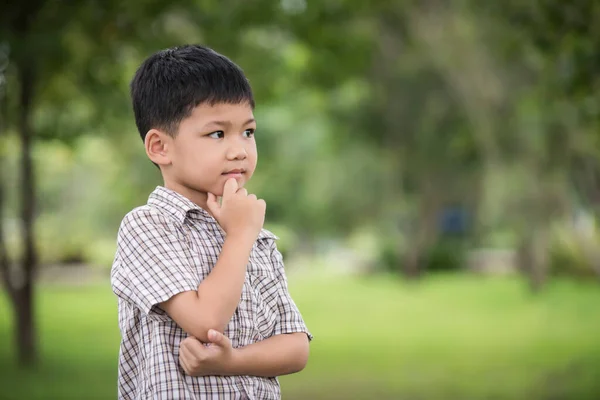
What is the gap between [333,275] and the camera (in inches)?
1118

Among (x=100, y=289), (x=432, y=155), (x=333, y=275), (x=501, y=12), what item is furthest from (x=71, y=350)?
(x=333, y=275)

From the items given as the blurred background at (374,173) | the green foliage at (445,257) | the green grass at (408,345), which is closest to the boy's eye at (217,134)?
the blurred background at (374,173)

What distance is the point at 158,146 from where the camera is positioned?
6.36ft

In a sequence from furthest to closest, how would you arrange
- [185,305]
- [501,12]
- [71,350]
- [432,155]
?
[432,155] < [71,350] < [501,12] < [185,305]

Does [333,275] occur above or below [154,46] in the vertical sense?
above

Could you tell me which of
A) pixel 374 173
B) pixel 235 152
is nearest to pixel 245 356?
pixel 235 152

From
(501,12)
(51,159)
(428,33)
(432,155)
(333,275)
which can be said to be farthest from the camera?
(51,159)

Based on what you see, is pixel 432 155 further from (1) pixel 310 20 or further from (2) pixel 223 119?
(2) pixel 223 119

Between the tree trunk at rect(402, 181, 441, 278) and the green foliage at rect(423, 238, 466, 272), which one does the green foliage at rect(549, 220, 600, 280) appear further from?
the green foliage at rect(423, 238, 466, 272)

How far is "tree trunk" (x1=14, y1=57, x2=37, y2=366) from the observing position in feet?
31.6

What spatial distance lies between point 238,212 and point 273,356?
0.34m

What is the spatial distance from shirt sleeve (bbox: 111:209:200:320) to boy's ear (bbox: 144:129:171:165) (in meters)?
0.13

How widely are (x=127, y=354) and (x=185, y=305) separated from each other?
0.83ft

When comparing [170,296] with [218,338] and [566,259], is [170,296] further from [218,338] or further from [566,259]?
[566,259]
